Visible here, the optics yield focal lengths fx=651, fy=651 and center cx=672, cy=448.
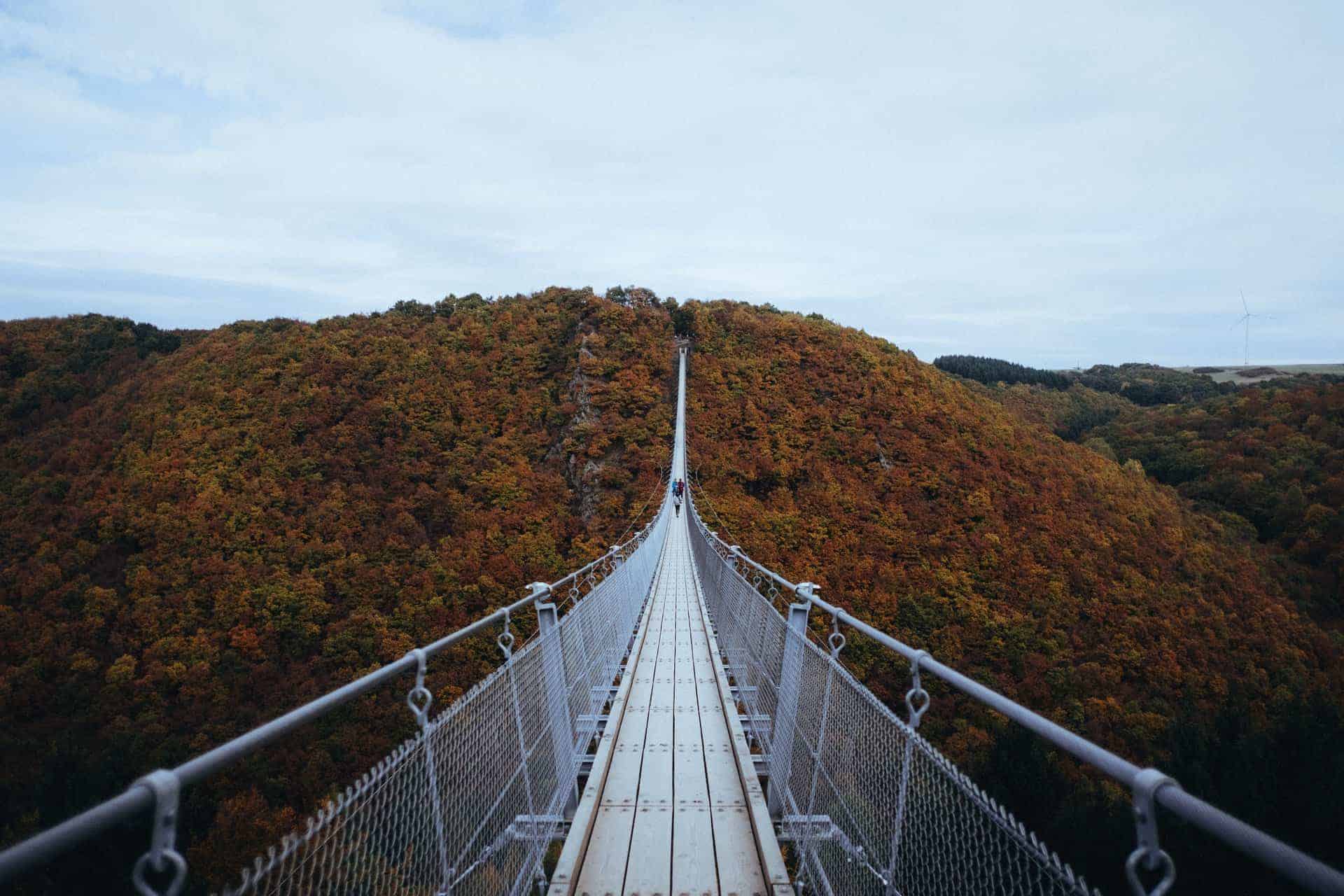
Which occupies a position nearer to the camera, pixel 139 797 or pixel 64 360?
pixel 139 797

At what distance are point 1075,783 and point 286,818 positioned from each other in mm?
17285

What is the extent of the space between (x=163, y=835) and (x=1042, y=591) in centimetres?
2364

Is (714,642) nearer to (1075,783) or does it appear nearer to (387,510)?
(1075,783)

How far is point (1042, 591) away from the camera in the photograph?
810 inches

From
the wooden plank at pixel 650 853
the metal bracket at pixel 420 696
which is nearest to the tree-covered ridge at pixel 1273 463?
the wooden plank at pixel 650 853

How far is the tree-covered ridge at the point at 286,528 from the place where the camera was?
15.4 m

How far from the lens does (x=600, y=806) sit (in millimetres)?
3102

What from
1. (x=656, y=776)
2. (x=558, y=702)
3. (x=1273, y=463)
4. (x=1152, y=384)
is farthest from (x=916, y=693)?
(x=1152, y=384)

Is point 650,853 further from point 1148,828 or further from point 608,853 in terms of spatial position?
point 1148,828

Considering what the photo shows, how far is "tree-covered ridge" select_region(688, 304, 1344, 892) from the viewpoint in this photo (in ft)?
46.0

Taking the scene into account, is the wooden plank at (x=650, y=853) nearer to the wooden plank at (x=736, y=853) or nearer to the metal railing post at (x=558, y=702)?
the wooden plank at (x=736, y=853)

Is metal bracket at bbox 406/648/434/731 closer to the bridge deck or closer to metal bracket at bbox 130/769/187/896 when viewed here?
metal bracket at bbox 130/769/187/896

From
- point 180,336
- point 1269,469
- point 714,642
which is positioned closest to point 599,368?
point 714,642

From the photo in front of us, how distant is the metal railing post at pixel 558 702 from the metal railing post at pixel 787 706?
1.02m
